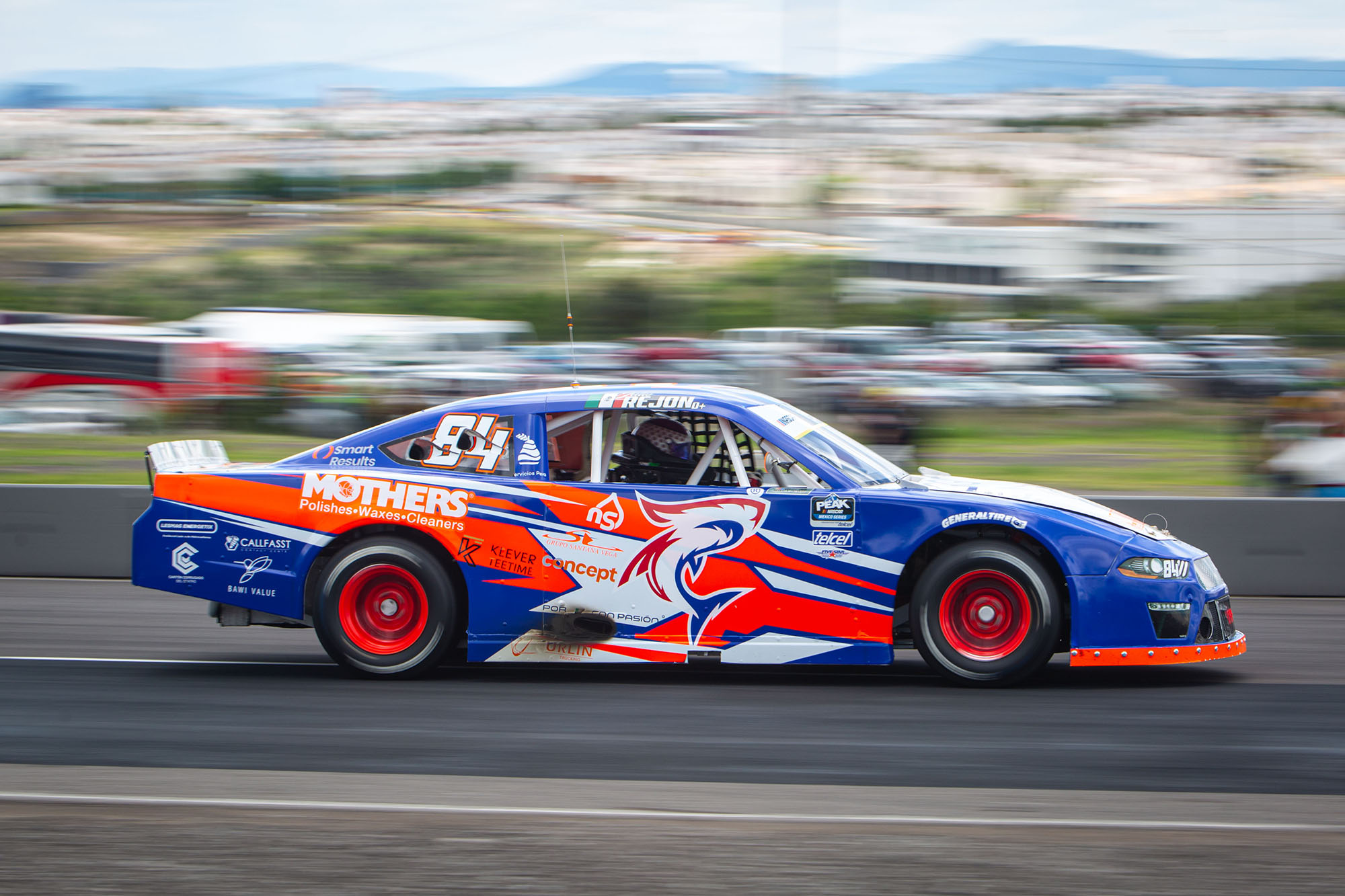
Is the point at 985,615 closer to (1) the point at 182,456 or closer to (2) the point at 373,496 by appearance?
(2) the point at 373,496

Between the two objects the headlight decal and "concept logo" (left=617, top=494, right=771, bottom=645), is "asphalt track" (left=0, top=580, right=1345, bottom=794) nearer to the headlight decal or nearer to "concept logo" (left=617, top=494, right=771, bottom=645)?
"concept logo" (left=617, top=494, right=771, bottom=645)

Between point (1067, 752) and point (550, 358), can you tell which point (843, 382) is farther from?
point (1067, 752)

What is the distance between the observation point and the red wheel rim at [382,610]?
6770 mm

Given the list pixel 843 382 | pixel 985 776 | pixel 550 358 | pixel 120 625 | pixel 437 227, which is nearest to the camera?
pixel 985 776

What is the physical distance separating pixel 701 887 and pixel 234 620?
4.20m

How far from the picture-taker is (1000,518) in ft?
20.8

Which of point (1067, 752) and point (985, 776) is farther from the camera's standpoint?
point (1067, 752)

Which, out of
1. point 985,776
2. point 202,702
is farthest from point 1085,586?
point 202,702

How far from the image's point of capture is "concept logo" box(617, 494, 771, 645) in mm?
6422

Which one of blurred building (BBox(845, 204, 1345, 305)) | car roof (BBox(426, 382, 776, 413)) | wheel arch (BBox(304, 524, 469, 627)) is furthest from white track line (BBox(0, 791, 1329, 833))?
blurred building (BBox(845, 204, 1345, 305))

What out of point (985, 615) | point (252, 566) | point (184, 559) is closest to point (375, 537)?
point (252, 566)

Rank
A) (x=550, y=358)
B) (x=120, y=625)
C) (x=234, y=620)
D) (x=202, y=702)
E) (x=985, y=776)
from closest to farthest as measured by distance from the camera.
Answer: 1. (x=985, y=776)
2. (x=202, y=702)
3. (x=234, y=620)
4. (x=120, y=625)
5. (x=550, y=358)

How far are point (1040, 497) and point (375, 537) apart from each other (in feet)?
11.1

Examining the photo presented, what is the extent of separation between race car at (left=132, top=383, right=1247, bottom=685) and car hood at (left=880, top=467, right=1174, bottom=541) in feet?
0.10
